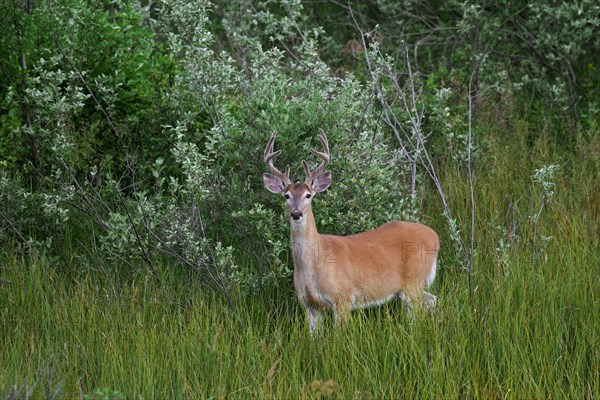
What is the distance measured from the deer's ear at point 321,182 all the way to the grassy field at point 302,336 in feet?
2.43

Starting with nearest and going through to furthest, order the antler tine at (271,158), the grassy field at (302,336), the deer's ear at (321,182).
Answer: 1. the grassy field at (302,336)
2. the antler tine at (271,158)
3. the deer's ear at (321,182)

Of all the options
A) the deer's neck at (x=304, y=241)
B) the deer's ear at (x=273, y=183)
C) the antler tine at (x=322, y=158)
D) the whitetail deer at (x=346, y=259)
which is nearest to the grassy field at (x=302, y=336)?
the whitetail deer at (x=346, y=259)

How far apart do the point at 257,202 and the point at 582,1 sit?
4293 mm

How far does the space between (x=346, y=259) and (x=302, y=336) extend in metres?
0.94

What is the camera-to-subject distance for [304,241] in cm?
617

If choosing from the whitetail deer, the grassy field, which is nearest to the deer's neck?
the whitetail deer

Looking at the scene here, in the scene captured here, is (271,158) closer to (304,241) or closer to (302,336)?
(304,241)

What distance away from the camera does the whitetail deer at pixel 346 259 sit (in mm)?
6133

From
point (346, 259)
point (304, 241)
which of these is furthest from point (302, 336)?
point (346, 259)

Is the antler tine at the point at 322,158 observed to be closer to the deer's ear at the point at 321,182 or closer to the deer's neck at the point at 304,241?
the deer's ear at the point at 321,182

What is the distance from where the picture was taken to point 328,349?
5191 millimetres

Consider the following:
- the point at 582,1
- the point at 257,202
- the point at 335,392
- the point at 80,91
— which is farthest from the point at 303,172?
the point at 582,1

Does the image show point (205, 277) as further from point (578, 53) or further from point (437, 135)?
point (578, 53)

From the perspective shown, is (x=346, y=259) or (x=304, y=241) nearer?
(x=304, y=241)
